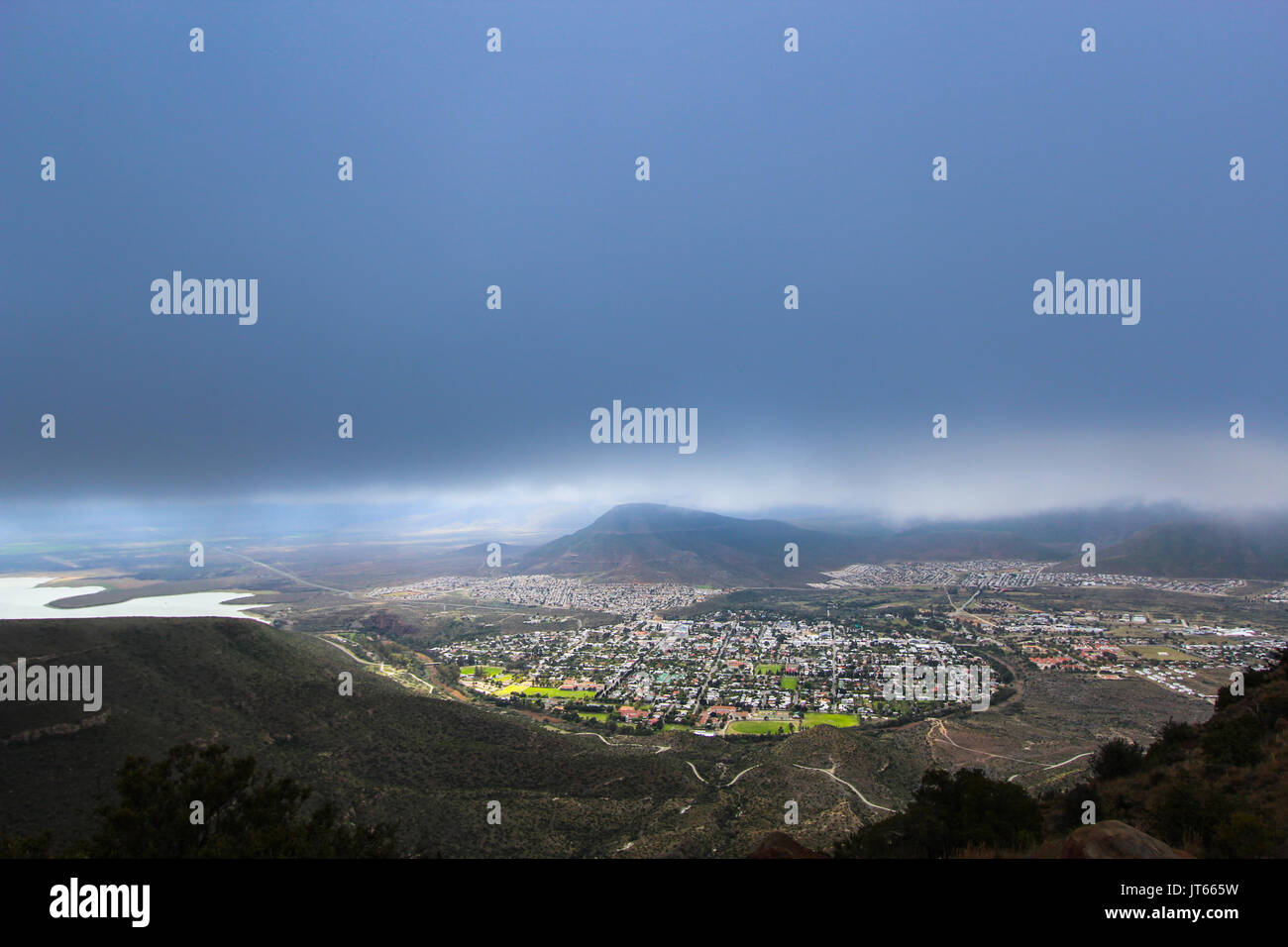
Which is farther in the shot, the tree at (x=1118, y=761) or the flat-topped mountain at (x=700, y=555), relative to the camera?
the flat-topped mountain at (x=700, y=555)

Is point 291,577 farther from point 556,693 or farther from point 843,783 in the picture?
point 843,783

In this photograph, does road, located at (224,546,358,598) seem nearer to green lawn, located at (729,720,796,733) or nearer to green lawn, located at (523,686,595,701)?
green lawn, located at (523,686,595,701)

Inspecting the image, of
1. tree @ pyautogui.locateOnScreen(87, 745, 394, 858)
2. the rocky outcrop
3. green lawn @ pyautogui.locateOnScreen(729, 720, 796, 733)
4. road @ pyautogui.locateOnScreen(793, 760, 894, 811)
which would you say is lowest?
green lawn @ pyautogui.locateOnScreen(729, 720, 796, 733)

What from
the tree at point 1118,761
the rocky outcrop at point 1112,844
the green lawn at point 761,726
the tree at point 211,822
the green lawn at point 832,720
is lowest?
the green lawn at point 832,720

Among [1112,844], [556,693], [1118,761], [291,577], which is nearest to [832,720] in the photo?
[1118,761]

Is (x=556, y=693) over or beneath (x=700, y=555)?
beneath

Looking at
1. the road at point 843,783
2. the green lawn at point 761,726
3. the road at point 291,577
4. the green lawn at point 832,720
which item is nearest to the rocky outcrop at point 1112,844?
the road at point 843,783

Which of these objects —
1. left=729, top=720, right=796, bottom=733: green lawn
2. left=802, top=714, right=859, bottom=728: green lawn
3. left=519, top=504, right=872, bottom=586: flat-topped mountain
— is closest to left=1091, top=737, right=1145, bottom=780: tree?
left=802, top=714, right=859, bottom=728: green lawn

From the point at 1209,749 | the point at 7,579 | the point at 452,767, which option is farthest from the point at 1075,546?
the point at 7,579

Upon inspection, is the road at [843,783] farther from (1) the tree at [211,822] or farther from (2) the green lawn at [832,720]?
(1) the tree at [211,822]
